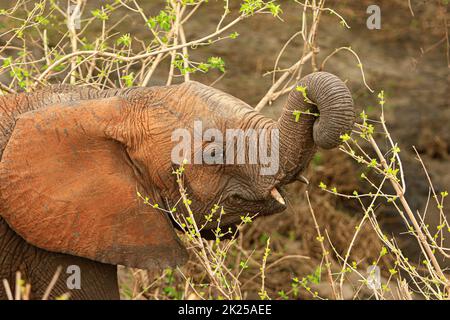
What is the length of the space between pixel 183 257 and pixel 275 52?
5436 millimetres

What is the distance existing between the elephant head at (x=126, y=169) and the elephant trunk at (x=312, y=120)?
0.16 meters

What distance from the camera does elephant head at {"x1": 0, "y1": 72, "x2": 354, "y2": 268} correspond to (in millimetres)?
5520

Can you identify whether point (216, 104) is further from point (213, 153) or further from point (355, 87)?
point (355, 87)

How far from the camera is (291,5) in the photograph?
11.3 meters

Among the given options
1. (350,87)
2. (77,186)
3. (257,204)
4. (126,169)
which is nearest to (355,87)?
(350,87)

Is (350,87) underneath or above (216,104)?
underneath

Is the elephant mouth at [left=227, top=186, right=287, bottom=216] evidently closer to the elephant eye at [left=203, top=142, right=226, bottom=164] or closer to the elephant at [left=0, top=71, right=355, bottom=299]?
the elephant at [left=0, top=71, right=355, bottom=299]

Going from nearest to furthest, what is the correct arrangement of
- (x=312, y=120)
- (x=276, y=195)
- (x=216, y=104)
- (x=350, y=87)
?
1. (x=312, y=120)
2. (x=276, y=195)
3. (x=216, y=104)
4. (x=350, y=87)

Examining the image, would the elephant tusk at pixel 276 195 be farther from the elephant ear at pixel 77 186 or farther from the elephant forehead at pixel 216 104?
the elephant ear at pixel 77 186

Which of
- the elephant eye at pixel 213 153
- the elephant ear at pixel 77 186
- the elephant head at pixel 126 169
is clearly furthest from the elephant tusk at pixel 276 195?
the elephant ear at pixel 77 186

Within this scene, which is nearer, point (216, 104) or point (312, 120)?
point (312, 120)

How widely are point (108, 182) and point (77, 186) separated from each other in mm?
153

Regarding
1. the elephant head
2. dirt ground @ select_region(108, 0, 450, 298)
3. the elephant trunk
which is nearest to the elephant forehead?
the elephant head

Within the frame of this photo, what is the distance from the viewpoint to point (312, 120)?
205 inches
